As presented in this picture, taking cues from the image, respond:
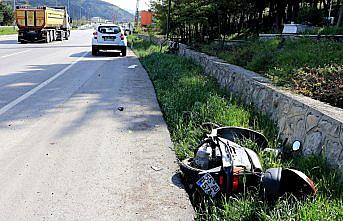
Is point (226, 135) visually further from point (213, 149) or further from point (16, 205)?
point (16, 205)

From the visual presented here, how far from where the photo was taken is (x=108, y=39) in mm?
23578

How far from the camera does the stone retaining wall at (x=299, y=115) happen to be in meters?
4.19

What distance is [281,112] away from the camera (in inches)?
225

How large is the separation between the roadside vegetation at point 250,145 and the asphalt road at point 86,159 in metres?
0.24

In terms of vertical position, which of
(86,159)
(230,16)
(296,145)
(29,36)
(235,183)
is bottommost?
(86,159)

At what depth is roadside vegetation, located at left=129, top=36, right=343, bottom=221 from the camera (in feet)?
11.1

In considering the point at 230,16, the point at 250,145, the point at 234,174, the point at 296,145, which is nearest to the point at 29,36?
the point at 230,16

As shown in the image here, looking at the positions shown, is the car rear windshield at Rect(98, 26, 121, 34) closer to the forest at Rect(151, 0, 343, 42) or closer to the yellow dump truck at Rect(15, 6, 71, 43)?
the forest at Rect(151, 0, 343, 42)

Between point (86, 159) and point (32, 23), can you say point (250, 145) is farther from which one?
point (32, 23)

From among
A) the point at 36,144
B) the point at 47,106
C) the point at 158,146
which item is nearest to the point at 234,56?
the point at 47,106

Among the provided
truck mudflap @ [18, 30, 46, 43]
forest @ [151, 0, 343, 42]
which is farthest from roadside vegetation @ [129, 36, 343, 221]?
truck mudflap @ [18, 30, 46, 43]

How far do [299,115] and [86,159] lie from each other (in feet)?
8.61

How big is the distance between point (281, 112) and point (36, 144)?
3330 mm

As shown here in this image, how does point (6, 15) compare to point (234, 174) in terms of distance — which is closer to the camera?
point (234, 174)
